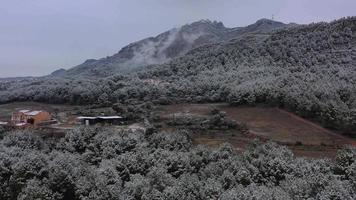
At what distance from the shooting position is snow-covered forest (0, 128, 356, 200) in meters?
39.1

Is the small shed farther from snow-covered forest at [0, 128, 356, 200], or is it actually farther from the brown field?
snow-covered forest at [0, 128, 356, 200]

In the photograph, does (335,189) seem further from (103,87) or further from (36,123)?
(103,87)

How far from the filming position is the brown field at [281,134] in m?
65.6

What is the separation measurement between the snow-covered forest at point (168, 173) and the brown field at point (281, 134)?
7.75 m

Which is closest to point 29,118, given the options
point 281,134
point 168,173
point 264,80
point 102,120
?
point 102,120

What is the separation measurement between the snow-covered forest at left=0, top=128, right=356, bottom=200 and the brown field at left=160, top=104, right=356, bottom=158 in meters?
7.75

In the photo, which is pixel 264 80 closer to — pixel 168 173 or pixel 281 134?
pixel 281 134

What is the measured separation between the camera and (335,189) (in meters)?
35.6

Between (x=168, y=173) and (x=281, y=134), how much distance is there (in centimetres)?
2994

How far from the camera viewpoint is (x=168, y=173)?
48.7 meters

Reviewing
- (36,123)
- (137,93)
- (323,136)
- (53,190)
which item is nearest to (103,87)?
(137,93)

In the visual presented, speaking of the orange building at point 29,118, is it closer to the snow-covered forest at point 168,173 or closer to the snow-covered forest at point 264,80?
the snow-covered forest at point 264,80

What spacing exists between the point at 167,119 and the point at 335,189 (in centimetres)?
5291

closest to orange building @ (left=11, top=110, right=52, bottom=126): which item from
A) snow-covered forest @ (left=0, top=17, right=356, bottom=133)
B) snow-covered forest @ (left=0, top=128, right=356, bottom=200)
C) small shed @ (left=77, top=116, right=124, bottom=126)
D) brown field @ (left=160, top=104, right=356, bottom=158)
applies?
small shed @ (left=77, top=116, right=124, bottom=126)
